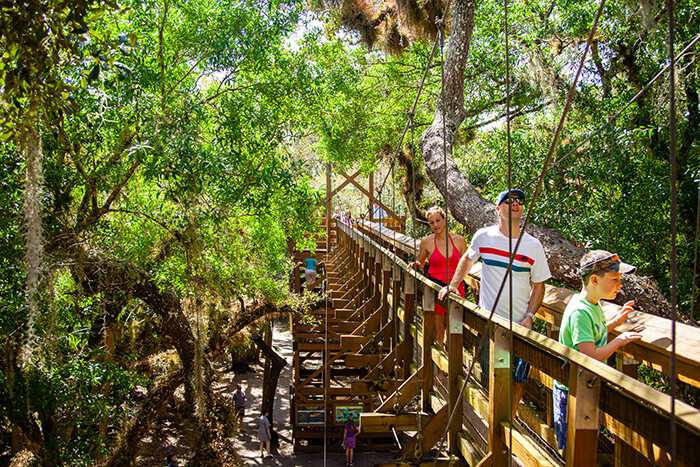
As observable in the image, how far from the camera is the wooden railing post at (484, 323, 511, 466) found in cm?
234

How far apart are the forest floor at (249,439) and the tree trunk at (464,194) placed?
148 inches

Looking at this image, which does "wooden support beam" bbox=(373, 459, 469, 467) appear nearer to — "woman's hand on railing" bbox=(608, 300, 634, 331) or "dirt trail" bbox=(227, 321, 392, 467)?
"woman's hand on railing" bbox=(608, 300, 634, 331)

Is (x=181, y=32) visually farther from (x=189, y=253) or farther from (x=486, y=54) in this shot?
(x=486, y=54)

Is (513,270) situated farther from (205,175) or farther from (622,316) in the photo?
(205,175)

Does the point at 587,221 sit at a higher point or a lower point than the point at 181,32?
lower

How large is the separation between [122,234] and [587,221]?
5.69m

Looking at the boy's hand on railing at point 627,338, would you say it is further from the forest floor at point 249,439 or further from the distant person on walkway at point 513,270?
the forest floor at point 249,439

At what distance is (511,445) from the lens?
7.09ft

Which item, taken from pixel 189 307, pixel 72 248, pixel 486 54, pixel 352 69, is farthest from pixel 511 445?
pixel 352 69

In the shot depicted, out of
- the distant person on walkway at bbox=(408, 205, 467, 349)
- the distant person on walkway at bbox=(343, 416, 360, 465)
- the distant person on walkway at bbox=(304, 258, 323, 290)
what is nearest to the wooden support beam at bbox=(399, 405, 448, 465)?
the distant person on walkway at bbox=(408, 205, 467, 349)

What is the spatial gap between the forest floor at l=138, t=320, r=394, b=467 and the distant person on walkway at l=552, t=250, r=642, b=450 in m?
5.75

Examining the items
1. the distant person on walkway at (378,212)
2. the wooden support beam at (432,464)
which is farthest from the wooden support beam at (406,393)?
the distant person on walkway at (378,212)

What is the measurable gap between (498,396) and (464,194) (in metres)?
3.95

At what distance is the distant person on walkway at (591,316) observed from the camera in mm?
2059
